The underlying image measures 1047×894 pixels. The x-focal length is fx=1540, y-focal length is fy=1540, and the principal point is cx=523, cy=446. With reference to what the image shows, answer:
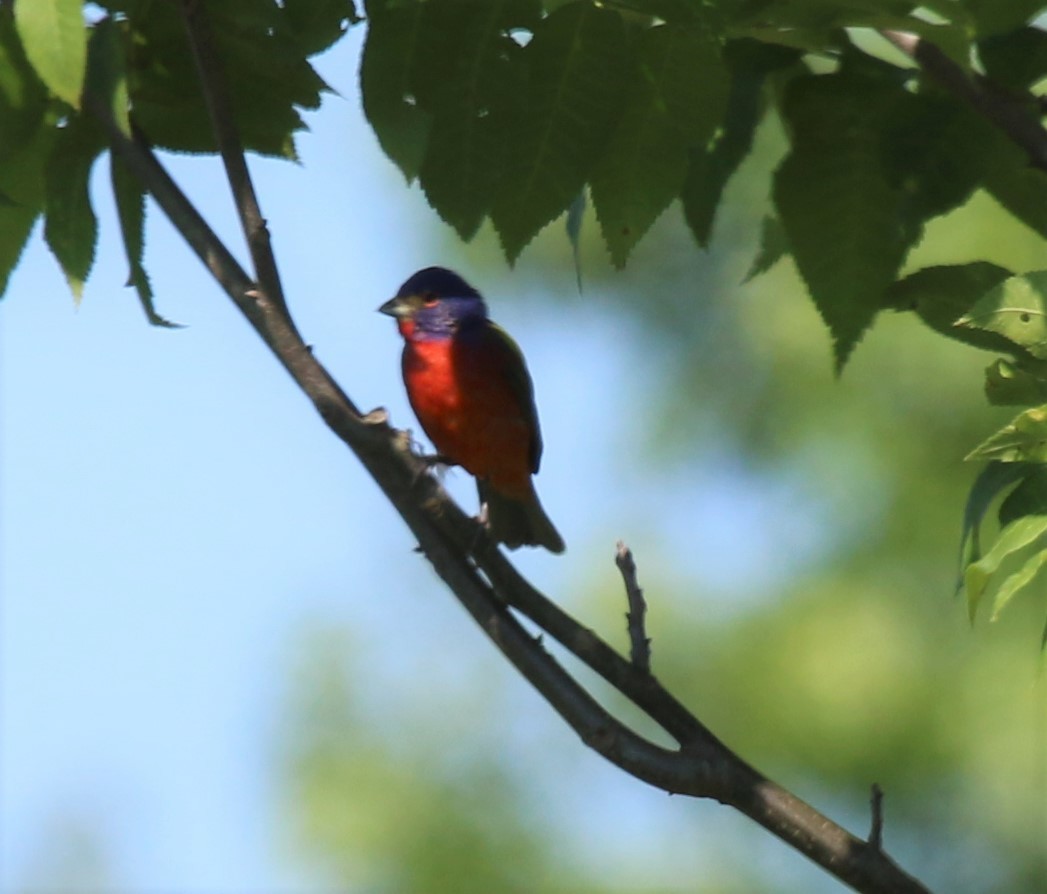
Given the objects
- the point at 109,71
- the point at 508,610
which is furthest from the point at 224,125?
the point at 508,610

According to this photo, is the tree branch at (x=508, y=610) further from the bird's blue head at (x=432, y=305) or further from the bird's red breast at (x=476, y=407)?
the bird's blue head at (x=432, y=305)

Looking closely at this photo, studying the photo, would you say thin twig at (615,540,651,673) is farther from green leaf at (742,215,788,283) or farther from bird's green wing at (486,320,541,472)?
bird's green wing at (486,320,541,472)

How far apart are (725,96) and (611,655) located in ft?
3.45

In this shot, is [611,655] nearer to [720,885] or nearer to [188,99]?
[188,99]

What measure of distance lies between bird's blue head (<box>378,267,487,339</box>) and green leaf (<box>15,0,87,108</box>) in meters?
4.33

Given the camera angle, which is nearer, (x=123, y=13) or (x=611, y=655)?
(x=611, y=655)

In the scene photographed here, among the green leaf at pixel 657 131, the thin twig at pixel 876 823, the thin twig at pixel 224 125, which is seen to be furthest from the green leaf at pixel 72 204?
the thin twig at pixel 876 823

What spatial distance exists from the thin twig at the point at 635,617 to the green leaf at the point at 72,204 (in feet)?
3.79

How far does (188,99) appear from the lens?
3.03 m

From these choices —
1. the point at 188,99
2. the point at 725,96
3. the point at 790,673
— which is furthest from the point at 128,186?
the point at 790,673

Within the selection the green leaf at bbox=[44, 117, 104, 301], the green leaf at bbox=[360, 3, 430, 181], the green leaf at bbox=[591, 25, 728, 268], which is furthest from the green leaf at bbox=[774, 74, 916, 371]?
the green leaf at bbox=[44, 117, 104, 301]

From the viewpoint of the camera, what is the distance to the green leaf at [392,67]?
8.98 ft

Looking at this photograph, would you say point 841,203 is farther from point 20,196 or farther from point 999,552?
point 20,196

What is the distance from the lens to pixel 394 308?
6711 mm
